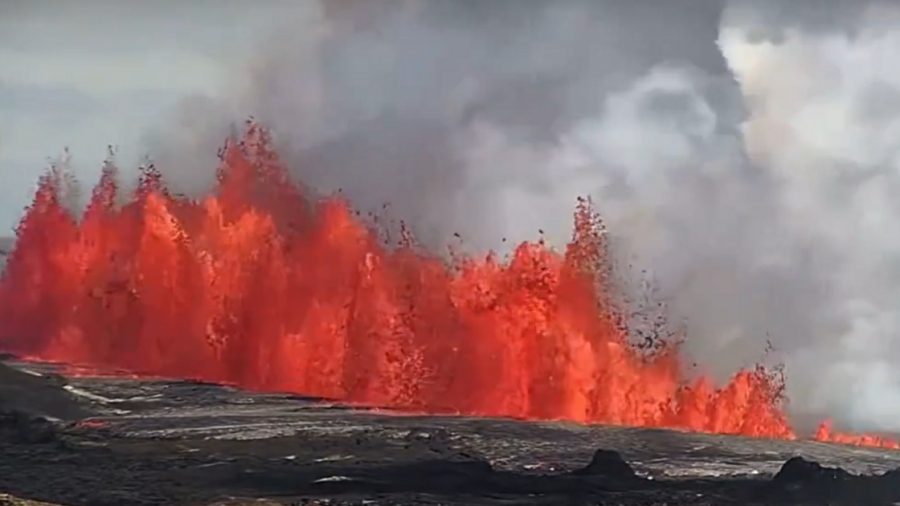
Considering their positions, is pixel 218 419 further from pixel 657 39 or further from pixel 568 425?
pixel 657 39

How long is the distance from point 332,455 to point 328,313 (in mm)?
426

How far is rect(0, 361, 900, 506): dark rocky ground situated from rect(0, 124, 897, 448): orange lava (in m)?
0.06

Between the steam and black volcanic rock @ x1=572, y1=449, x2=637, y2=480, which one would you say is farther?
the steam

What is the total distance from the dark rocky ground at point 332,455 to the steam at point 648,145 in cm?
29

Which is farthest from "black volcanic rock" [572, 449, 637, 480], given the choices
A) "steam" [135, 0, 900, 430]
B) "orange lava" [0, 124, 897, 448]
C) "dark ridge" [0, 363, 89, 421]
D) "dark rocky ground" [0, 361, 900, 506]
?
"dark ridge" [0, 363, 89, 421]

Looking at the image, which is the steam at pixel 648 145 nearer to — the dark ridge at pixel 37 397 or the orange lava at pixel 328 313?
the orange lava at pixel 328 313

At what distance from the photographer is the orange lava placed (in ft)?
11.8

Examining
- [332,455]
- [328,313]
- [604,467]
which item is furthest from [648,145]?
[332,455]

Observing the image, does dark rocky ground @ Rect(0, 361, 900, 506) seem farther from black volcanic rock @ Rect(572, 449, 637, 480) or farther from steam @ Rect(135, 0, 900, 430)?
steam @ Rect(135, 0, 900, 430)

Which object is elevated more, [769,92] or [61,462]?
[769,92]

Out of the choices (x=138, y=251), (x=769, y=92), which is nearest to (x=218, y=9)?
(x=138, y=251)

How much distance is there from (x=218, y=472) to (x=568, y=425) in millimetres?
1036

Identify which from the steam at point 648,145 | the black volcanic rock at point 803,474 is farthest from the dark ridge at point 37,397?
the black volcanic rock at point 803,474

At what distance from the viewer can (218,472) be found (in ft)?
11.3
